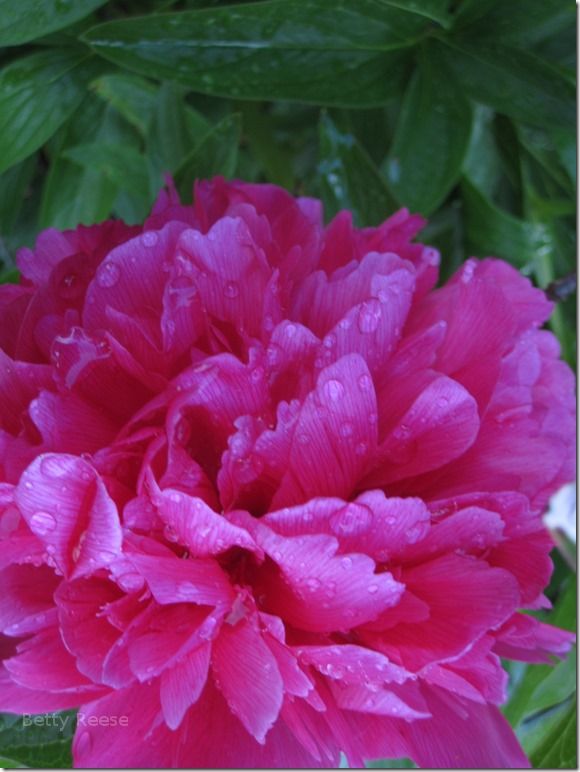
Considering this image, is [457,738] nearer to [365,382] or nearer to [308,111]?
[365,382]

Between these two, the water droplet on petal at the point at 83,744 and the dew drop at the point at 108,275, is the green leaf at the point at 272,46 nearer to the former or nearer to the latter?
the dew drop at the point at 108,275

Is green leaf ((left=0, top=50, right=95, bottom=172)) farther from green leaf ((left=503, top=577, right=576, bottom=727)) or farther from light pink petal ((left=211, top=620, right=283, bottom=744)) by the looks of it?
green leaf ((left=503, top=577, right=576, bottom=727))

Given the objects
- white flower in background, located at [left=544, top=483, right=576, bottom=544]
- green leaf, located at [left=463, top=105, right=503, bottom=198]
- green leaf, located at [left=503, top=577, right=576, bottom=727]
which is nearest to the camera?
white flower in background, located at [left=544, top=483, right=576, bottom=544]

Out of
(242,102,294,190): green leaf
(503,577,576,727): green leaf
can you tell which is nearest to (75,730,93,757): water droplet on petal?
(503,577,576,727): green leaf

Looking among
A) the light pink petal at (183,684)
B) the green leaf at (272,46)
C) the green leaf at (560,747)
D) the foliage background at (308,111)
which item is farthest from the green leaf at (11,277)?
the green leaf at (560,747)

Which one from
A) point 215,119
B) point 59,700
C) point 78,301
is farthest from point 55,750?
point 215,119
